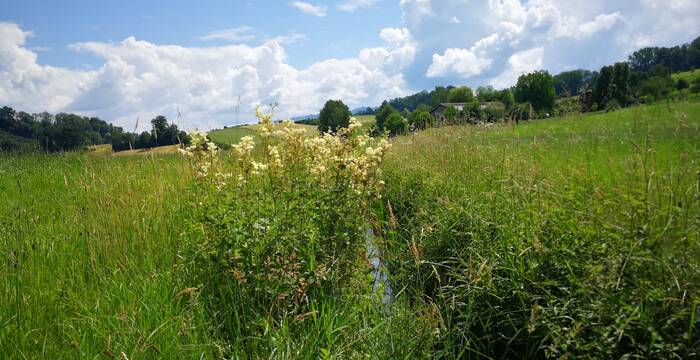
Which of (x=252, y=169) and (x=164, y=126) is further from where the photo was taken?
(x=164, y=126)

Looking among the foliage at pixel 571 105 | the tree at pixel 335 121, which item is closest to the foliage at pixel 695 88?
the foliage at pixel 571 105

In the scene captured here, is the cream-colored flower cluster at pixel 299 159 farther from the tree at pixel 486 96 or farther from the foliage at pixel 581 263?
the tree at pixel 486 96

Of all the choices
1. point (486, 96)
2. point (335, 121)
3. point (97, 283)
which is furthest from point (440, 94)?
point (97, 283)

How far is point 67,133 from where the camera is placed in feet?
44.5

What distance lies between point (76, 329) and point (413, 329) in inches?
86.9

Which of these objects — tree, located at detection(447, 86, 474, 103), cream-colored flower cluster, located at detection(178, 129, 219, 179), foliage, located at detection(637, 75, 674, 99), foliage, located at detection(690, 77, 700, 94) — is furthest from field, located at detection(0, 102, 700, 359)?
tree, located at detection(447, 86, 474, 103)

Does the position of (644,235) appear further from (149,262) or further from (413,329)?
(149,262)

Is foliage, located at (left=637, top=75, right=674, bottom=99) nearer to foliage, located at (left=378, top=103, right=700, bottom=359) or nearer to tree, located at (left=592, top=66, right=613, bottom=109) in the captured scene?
foliage, located at (left=378, top=103, right=700, bottom=359)

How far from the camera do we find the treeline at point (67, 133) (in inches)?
250

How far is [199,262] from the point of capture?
3.62 m

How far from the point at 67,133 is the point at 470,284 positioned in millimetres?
13956

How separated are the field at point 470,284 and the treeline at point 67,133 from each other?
1.44 meters

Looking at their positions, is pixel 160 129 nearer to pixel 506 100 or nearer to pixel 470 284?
pixel 470 284

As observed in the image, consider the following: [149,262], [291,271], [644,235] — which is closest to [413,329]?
[291,271]
